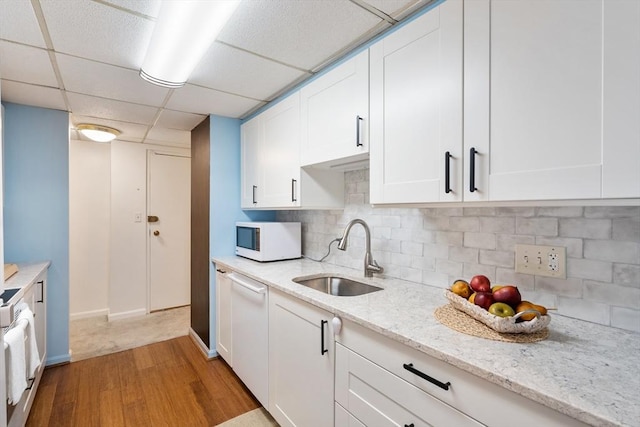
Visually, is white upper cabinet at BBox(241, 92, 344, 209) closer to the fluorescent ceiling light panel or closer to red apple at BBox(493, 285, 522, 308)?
the fluorescent ceiling light panel

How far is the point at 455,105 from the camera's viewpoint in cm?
116

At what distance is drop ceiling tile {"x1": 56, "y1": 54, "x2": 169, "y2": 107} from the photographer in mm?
1805

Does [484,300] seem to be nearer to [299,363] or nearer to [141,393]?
[299,363]

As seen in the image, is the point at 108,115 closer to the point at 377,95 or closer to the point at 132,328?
the point at 132,328

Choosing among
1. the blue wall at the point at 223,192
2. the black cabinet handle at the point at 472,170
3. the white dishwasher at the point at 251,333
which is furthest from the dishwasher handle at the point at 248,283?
the black cabinet handle at the point at 472,170

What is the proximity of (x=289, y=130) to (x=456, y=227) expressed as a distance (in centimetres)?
128

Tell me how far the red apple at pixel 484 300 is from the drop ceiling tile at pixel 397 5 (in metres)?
1.20

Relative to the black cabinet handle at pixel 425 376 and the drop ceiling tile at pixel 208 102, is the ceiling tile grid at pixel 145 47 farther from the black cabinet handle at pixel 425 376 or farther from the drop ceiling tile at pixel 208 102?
the black cabinet handle at pixel 425 376

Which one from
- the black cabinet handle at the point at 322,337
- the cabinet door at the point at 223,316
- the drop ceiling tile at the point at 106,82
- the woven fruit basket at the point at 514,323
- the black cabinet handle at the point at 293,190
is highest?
the drop ceiling tile at the point at 106,82

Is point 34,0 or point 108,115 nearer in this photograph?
point 34,0

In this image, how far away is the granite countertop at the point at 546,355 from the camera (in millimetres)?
667

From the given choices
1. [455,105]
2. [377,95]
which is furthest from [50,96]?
[455,105]

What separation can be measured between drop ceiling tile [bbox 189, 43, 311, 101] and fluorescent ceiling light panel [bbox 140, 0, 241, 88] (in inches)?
4.3

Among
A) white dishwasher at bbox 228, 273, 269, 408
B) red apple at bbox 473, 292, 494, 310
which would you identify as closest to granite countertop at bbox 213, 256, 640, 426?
red apple at bbox 473, 292, 494, 310
